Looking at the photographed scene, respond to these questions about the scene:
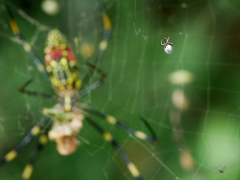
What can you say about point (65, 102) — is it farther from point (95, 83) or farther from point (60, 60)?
point (60, 60)

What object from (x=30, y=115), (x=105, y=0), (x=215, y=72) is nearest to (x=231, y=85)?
(x=215, y=72)

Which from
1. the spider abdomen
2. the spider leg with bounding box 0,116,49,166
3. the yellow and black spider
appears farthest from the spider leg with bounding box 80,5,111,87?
the spider leg with bounding box 0,116,49,166

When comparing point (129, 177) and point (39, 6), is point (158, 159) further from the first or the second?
point (39, 6)

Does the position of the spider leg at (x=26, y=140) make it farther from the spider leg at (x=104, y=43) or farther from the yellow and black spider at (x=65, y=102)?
the spider leg at (x=104, y=43)

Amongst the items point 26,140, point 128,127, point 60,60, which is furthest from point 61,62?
point 26,140

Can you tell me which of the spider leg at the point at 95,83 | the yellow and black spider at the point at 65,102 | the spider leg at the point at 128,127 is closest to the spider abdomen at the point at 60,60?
the yellow and black spider at the point at 65,102

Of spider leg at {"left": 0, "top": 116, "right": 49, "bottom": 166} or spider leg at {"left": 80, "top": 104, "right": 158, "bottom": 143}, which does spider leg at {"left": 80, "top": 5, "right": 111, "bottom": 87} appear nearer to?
spider leg at {"left": 80, "top": 104, "right": 158, "bottom": 143}
